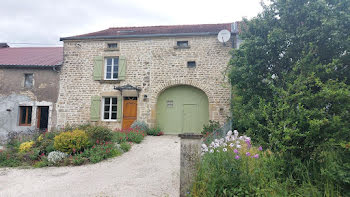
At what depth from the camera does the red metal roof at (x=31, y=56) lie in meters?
11.7

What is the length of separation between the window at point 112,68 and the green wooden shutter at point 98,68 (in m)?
0.30

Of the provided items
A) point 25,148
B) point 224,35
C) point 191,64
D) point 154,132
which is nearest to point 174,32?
point 191,64

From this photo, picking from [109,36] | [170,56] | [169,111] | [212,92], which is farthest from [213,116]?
[109,36]

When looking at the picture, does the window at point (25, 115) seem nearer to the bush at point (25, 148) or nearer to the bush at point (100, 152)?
the bush at point (25, 148)

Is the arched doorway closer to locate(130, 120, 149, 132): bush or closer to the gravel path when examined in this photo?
locate(130, 120, 149, 132): bush

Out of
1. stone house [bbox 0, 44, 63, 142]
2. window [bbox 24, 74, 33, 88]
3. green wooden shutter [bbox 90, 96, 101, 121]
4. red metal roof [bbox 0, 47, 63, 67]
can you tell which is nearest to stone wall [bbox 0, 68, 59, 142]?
stone house [bbox 0, 44, 63, 142]

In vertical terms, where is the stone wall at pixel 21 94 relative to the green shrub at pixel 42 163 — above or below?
above

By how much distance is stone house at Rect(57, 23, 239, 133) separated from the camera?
10.3 metres

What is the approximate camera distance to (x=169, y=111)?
1088cm

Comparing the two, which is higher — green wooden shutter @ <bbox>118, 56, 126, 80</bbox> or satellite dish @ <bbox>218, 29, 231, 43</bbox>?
satellite dish @ <bbox>218, 29, 231, 43</bbox>

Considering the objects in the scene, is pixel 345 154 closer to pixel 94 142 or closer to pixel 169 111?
pixel 94 142

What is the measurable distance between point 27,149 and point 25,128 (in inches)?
214

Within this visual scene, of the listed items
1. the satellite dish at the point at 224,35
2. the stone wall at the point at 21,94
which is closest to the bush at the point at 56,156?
the stone wall at the point at 21,94

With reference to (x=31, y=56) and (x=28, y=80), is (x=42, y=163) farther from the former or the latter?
(x=31, y=56)
